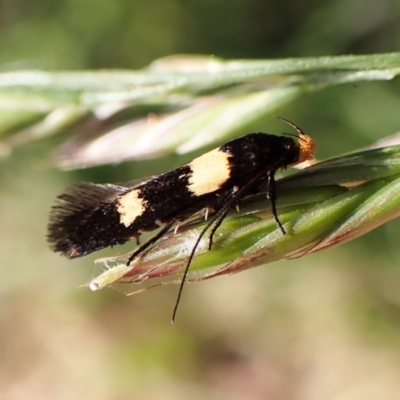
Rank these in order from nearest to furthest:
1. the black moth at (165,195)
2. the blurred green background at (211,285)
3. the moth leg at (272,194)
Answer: the moth leg at (272,194) < the black moth at (165,195) < the blurred green background at (211,285)

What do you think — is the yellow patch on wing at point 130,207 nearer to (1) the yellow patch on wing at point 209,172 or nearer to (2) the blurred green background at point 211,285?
(1) the yellow patch on wing at point 209,172

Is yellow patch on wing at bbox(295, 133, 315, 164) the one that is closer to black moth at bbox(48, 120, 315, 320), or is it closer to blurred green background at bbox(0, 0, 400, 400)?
black moth at bbox(48, 120, 315, 320)

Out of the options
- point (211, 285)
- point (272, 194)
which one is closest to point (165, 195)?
point (272, 194)

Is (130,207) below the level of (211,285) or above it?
above

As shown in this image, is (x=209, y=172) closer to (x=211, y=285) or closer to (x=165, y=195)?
(x=165, y=195)

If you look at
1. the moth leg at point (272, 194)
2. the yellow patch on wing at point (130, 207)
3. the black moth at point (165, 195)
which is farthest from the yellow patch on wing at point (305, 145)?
the yellow patch on wing at point (130, 207)

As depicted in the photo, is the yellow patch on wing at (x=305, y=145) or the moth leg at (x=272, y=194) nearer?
the moth leg at (x=272, y=194)

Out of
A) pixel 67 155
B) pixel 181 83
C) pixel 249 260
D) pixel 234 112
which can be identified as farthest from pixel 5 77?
pixel 249 260

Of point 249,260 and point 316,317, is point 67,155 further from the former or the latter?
point 316,317
